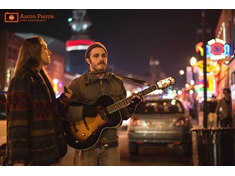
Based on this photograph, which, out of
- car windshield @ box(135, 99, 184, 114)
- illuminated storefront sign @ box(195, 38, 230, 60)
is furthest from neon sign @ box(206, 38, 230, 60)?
car windshield @ box(135, 99, 184, 114)

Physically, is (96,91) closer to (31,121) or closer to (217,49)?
(31,121)

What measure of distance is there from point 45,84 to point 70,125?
2.52 ft

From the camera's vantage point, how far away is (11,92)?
2.79 meters

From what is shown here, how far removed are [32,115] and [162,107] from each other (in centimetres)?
679

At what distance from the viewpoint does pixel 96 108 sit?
3.60 meters

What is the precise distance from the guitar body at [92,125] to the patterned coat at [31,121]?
569mm

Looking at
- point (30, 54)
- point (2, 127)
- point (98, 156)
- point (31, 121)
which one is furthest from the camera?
point (2, 127)

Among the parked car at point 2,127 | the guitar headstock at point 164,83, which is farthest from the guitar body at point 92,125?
the parked car at point 2,127

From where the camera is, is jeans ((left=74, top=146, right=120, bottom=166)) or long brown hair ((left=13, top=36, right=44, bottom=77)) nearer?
long brown hair ((left=13, top=36, right=44, bottom=77))

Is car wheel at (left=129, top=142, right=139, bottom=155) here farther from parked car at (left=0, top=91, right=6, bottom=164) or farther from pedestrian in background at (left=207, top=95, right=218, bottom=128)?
pedestrian in background at (left=207, top=95, right=218, bottom=128)

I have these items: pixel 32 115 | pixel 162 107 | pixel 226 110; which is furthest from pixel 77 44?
pixel 32 115

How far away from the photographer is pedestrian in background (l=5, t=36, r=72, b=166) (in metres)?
2.69

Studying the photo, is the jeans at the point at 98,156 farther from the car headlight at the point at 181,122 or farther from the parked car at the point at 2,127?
the car headlight at the point at 181,122
